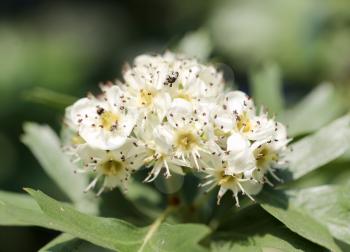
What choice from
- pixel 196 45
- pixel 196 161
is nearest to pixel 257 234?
pixel 196 161

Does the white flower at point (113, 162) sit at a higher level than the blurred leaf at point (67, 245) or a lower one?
higher

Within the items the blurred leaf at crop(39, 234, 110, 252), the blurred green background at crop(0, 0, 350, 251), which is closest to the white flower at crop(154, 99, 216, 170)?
the blurred leaf at crop(39, 234, 110, 252)

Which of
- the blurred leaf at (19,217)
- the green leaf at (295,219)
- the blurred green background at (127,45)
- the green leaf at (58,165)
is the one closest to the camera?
the blurred leaf at (19,217)

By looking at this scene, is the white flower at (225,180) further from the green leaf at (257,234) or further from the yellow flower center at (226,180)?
the green leaf at (257,234)

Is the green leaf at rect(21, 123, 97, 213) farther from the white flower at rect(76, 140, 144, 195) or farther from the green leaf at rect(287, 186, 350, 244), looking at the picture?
the green leaf at rect(287, 186, 350, 244)

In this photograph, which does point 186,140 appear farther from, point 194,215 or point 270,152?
point 194,215

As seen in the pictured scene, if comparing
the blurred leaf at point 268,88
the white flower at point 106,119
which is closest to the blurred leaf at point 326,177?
the blurred leaf at point 268,88

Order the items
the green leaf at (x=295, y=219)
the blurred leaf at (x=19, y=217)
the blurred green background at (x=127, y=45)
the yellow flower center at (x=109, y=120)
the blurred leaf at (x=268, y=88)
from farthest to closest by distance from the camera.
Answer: the blurred green background at (x=127, y=45), the blurred leaf at (x=268, y=88), the yellow flower center at (x=109, y=120), the green leaf at (x=295, y=219), the blurred leaf at (x=19, y=217)
